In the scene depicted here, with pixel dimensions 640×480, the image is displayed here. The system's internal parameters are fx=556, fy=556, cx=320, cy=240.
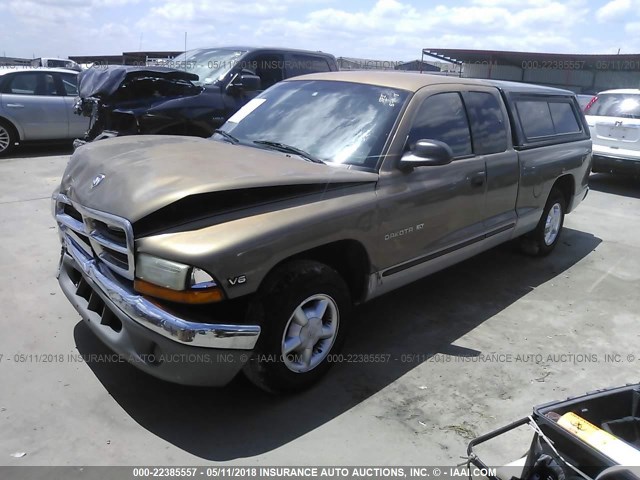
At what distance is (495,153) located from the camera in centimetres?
465

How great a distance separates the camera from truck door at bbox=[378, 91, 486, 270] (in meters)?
3.61

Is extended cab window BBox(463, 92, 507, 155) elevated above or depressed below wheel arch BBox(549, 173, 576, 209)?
above

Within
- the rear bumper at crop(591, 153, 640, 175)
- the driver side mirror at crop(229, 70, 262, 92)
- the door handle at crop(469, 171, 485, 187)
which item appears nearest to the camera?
the door handle at crop(469, 171, 485, 187)

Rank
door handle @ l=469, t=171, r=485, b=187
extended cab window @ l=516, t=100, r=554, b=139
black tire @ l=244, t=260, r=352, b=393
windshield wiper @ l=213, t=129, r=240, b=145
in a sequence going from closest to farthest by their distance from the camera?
1. black tire @ l=244, t=260, r=352, b=393
2. windshield wiper @ l=213, t=129, r=240, b=145
3. door handle @ l=469, t=171, r=485, b=187
4. extended cab window @ l=516, t=100, r=554, b=139

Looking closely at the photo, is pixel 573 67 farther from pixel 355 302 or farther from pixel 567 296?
pixel 355 302

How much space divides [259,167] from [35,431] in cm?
→ 183

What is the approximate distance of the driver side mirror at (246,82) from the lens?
7.66 metres

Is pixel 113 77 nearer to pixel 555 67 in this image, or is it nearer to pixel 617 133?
pixel 617 133

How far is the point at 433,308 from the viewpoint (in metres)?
4.59

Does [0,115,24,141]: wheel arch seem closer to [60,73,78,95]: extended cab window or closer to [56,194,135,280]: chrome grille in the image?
[60,73,78,95]: extended cab window

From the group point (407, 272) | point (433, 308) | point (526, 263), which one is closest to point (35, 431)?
point (407, 272)

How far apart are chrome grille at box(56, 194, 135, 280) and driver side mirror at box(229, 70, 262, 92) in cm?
462

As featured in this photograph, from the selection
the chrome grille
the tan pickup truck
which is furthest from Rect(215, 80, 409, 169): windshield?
the chrome grille

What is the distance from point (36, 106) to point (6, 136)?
0.75 m
